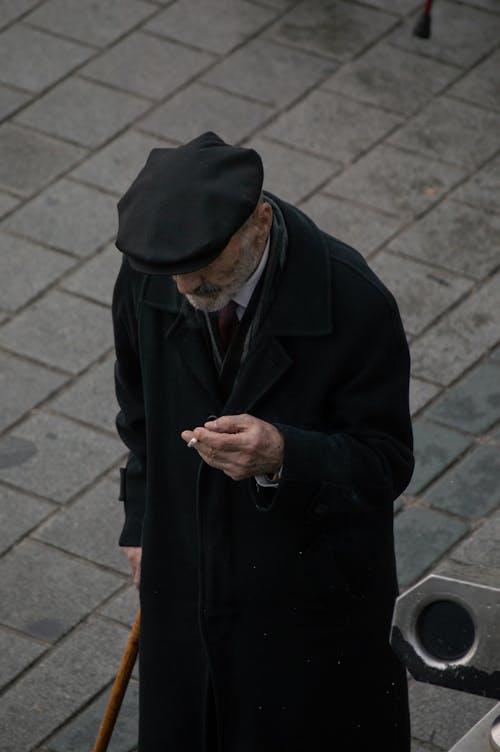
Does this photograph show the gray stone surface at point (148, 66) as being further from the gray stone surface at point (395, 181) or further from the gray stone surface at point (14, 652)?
the gray stone surface at point (14, 652)

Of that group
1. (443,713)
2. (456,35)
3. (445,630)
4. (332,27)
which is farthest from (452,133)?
(445,630)

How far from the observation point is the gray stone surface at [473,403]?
622 centimetres

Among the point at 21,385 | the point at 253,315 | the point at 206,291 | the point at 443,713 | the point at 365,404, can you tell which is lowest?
the point at 21,385

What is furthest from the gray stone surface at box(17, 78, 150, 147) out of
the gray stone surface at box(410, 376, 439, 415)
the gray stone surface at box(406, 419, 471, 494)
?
the gray stone surface at box(406, 419, 471, 494)

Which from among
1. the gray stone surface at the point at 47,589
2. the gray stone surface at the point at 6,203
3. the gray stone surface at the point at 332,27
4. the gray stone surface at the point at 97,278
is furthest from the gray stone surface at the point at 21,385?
the gray stone surface at the point at 332,27

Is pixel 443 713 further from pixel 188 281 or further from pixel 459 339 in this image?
pixel 188 281

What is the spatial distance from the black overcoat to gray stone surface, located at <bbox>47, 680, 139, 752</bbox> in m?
0.91

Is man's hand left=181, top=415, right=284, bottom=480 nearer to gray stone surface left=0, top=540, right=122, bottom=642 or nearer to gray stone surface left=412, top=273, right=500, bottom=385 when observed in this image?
gray stone surface left=0, top=540, right=122, bottom=642

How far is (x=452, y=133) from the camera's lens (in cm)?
778

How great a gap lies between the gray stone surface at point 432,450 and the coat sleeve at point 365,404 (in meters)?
2.30

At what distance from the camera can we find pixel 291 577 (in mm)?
3721

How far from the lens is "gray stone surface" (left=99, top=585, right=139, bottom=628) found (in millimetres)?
5414

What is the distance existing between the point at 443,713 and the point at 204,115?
3.68 m

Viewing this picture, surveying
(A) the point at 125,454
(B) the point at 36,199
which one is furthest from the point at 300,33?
(A) the point at 125,454
